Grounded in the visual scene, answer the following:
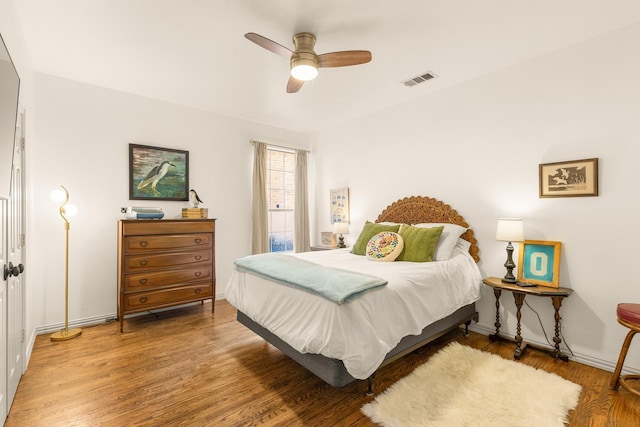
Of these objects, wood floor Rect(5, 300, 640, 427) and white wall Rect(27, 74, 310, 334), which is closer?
wood floor Rect(5, 300, 640, 427)

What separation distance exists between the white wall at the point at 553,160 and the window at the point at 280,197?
2.04 metres

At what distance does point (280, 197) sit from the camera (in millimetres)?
5043

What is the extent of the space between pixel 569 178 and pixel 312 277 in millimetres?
2407

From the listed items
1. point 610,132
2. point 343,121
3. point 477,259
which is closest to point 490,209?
point 477,259

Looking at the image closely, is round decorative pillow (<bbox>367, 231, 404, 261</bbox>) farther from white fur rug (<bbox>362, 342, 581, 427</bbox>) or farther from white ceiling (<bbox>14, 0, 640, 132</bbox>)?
white ceiling (<bbox>14, 0, 640, 132</bbox>)

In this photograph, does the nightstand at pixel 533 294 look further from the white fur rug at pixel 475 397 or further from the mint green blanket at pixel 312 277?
the mint green blanket at pixel 312 277

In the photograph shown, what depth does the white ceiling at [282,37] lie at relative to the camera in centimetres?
212

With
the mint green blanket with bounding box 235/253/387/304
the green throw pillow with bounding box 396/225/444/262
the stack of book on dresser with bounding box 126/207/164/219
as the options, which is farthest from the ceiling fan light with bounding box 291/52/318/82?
the stack of book on dresser with bounding box 126/207/164/219

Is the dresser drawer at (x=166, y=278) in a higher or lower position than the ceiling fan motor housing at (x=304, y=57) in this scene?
lower

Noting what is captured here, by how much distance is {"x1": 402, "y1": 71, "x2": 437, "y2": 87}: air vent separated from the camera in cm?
314

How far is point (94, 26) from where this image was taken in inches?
90.9

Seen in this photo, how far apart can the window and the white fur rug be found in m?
3.12

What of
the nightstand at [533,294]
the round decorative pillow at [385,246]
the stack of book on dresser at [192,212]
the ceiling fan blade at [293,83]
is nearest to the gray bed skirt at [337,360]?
the nightstand at [533,294]

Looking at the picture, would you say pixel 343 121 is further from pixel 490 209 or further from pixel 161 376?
pixel 161 376
